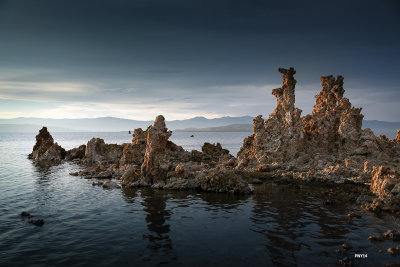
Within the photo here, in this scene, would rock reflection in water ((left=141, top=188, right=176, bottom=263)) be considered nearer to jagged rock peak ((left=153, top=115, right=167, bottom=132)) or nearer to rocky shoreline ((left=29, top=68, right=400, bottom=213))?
rocky shoreline ((left=29, top=68, right=400, bottom=213))

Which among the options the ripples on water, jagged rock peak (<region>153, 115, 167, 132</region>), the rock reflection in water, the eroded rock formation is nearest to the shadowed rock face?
the ripples on water

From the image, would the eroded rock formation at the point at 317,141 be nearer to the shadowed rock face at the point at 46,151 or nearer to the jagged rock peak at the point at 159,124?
the jagged rock peak at the point at 159,124

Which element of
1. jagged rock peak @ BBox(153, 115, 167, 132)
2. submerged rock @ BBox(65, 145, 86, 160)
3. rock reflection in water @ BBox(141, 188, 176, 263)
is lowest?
rock reflection in water @ BBox(141, 188, 176, 263)

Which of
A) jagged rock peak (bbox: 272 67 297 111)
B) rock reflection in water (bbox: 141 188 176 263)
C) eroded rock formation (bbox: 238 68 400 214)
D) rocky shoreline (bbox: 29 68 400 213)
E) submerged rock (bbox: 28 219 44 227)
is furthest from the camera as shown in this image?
jagged rock peak (bbox: 272 67 297 111)

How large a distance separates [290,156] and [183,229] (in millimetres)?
29361

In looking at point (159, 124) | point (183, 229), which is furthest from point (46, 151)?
point (183, 229)

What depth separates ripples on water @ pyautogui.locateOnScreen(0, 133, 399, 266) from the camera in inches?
603

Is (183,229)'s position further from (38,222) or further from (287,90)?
(287,90)

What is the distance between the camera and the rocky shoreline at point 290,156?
110 ft

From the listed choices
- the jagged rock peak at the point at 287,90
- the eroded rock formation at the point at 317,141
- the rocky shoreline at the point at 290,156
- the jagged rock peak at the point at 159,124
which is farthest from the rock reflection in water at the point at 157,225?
the jagged rock peak at the point at 287,90

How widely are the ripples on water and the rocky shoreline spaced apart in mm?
3834

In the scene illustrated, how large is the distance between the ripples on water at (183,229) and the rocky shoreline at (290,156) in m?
3.83

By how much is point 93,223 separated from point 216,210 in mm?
9973

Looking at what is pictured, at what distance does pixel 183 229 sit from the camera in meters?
19.8
